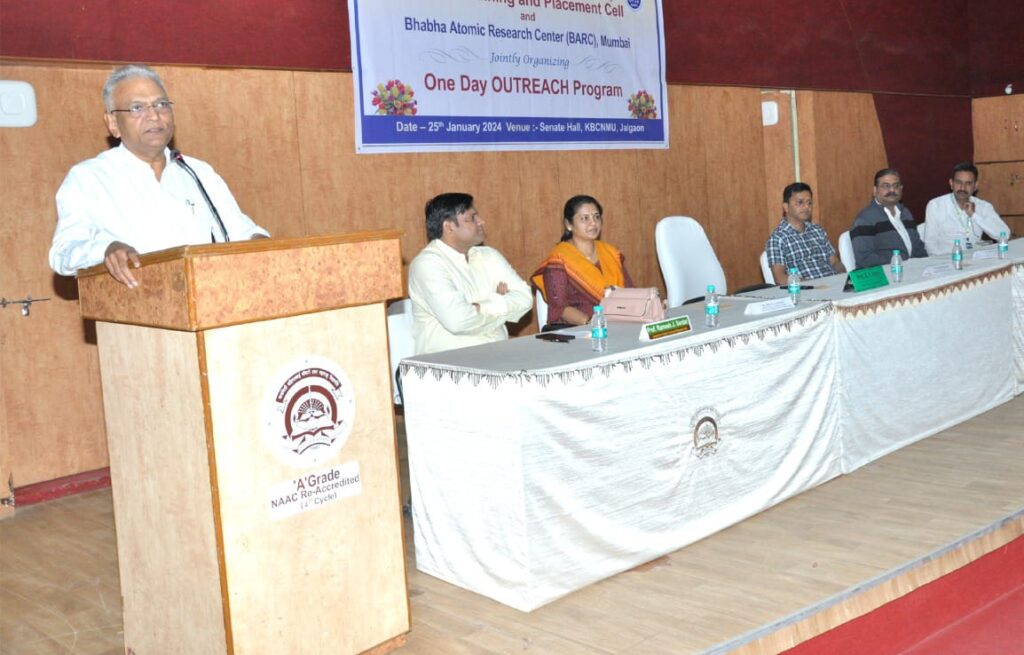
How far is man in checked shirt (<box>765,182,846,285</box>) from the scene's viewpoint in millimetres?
5254

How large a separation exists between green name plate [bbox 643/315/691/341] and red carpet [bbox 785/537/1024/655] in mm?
968

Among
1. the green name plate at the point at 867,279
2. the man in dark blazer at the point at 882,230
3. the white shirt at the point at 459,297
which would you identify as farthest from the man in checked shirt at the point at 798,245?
the white shirt at the point at 459,297

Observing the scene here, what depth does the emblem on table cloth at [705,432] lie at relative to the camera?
3.00 metres

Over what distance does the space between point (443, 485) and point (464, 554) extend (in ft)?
0.67

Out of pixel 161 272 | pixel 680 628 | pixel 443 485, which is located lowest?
pixel 680 628

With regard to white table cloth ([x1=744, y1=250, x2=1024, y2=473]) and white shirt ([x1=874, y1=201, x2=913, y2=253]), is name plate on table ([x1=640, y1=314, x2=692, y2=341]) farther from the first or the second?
white shirt ([x1=874, y1=201, x2=913, y2=253])

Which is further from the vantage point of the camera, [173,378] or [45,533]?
[45,533]

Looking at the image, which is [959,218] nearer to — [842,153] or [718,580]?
[842,153]

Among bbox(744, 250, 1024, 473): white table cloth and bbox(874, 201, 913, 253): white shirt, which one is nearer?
bbox(744, 250, 1024, 473): white table cloth

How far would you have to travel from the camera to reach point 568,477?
8.69 ft

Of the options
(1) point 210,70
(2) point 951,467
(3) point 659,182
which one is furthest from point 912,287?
(1) point 210,70

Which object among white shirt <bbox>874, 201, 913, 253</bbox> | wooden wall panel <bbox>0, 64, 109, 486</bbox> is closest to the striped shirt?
white shirt <bbox>874, 201, 913, 253</bbox>

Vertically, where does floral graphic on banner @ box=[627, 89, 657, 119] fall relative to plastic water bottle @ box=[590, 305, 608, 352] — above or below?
above

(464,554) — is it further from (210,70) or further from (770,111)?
(770,111)
